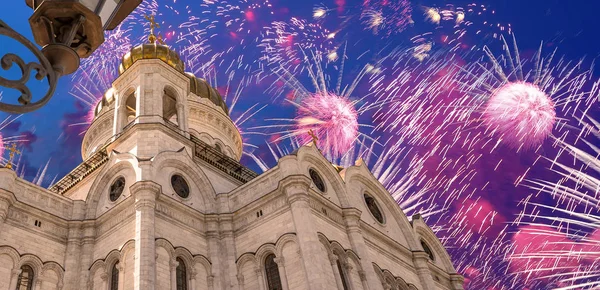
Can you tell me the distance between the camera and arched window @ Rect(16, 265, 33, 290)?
19656mm

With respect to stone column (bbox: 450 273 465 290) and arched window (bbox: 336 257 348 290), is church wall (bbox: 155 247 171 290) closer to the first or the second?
arched window (bbox: 336 257 348 290)

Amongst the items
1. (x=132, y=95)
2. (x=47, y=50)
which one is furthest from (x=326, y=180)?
(x=47, y=50)

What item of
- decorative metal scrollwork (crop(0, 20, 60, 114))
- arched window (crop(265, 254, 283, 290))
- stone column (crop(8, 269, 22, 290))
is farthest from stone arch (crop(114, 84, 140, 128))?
decorative metal scrollwork (crop(0, 20, 60, 114))

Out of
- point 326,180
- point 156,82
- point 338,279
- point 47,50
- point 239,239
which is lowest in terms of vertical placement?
point 47,50

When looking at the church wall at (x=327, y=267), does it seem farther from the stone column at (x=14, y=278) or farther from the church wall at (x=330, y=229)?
the stone column at (x=14, y=278)

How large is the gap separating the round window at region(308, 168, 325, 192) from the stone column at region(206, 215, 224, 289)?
16.2 ft

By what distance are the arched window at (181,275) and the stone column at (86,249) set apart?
368 centimetres

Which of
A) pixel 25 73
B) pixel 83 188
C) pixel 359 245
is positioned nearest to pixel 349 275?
pixel 359 245

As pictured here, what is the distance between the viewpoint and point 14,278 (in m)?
19.5

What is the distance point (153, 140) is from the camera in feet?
84.4

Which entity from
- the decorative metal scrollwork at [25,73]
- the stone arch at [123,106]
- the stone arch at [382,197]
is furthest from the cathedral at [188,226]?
the decorative metal scrollwork at [25,73]

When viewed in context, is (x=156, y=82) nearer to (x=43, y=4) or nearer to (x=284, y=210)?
(x=284, y=210)

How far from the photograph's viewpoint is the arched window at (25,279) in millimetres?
19656

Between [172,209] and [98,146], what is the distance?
16.1 meters
